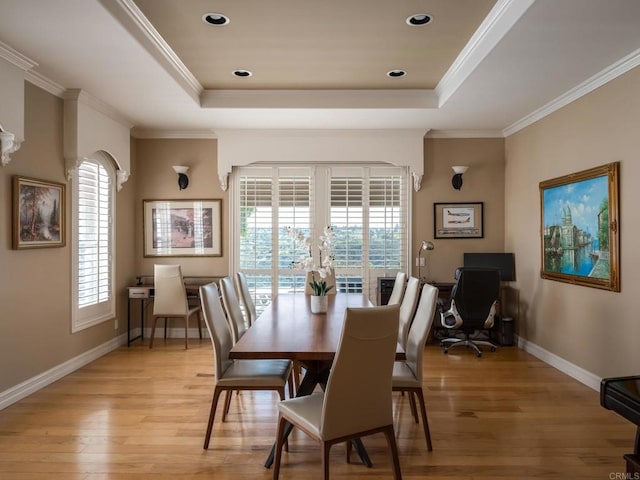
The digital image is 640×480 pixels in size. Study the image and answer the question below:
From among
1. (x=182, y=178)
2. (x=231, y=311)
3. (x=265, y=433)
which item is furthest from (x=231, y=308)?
(x=182, y=178)

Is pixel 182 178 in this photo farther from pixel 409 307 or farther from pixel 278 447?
pixel 278 447

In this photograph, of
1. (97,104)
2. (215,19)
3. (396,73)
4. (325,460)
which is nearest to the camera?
(325,460)

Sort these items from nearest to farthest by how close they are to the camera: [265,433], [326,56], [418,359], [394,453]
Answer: [394,453] < [418,359] < [265,433] < [326,56]

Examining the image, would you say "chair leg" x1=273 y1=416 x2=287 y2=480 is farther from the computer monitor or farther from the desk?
the computer monitor

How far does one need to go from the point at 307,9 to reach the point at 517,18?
4.33 feet

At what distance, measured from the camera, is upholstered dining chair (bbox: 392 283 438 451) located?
289 cm

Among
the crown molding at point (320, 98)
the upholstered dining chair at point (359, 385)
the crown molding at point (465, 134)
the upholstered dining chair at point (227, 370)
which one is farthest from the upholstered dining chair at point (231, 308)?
the crown molding at point (465, 134)

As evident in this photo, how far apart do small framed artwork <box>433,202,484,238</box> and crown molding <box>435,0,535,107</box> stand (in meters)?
1.72

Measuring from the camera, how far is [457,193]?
596 centimetres

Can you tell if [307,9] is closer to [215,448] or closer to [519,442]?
[215,448]

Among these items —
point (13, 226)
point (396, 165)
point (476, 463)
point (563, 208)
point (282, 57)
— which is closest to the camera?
point (476, 463)

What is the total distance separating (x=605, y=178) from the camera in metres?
3.81

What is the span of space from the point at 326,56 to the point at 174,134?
9.12 ft

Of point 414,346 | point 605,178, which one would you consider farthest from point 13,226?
point 605,178
